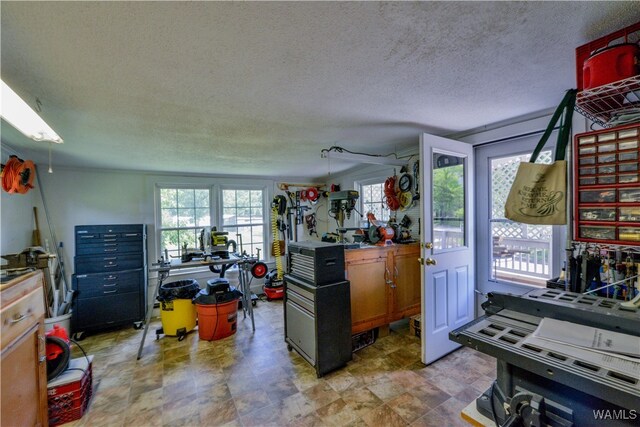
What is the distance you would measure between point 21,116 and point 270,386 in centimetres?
248

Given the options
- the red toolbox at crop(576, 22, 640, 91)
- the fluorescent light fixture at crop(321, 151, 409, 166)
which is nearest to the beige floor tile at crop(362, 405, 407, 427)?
the red toolbox at crop(576, 22, 640, 91)

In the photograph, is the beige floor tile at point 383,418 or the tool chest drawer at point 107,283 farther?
the tool chest drawer at point 107,283

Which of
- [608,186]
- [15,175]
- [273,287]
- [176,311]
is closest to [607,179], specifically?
[608,186]

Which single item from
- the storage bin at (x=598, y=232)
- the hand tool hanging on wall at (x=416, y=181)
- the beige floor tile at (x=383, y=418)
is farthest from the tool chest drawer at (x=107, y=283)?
the storage bin at (x=598, y=232)

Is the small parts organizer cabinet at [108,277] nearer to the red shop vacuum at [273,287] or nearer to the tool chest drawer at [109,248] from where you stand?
the tool chest drawer at [109,248]

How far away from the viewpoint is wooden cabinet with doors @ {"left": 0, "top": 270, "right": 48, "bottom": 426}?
130cm

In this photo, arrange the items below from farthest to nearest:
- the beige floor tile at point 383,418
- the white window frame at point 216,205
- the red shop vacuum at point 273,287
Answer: the red shop vacuum at point 273,287
the white window frame at point 216,205
the beige floor tile at point 383,418

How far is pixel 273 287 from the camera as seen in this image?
4.75 metres

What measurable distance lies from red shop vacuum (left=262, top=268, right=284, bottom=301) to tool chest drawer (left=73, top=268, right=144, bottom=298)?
1934 mm

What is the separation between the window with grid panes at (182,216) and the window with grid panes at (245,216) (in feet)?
1.11

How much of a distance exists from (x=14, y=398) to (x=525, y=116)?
3894 mm

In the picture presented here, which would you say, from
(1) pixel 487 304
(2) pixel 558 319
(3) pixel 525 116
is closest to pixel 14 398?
(1) pixel 487 304

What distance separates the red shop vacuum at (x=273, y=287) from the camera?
15.3ft

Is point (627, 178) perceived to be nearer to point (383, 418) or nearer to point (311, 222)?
point (383, 418)
